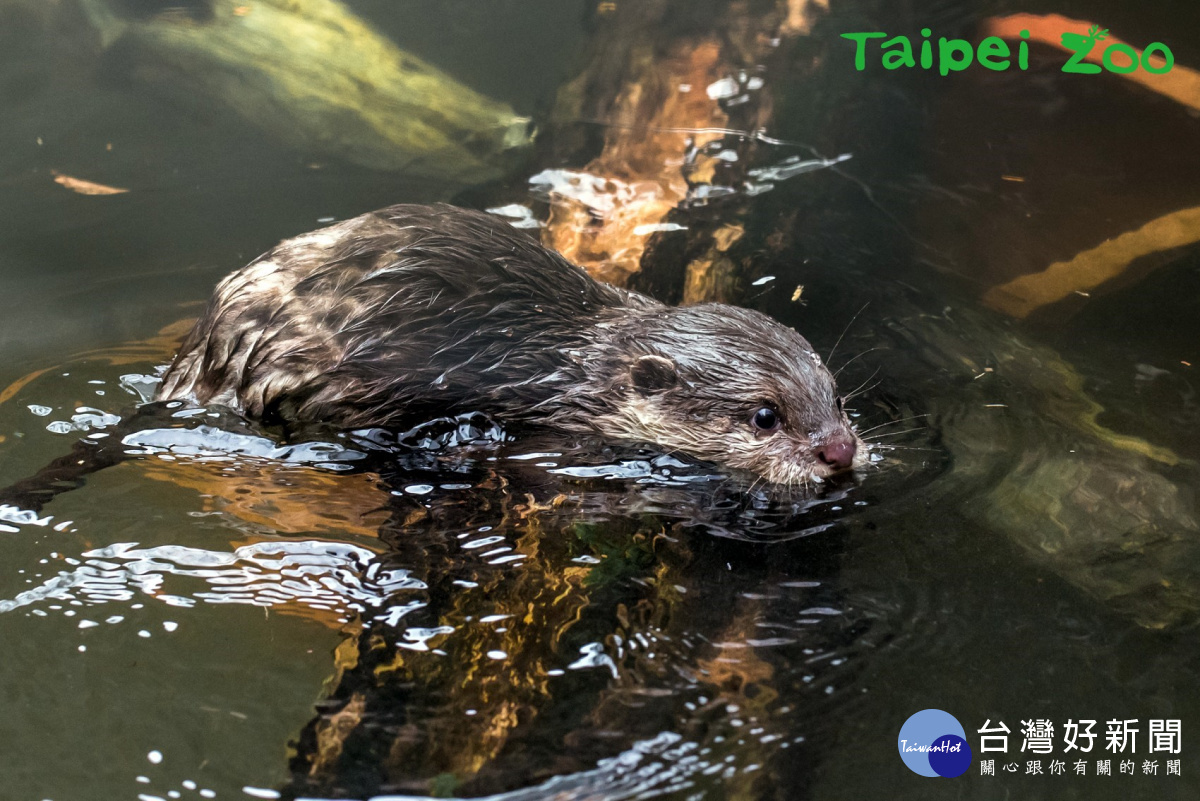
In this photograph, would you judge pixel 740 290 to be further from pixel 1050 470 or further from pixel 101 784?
pixel 101 784

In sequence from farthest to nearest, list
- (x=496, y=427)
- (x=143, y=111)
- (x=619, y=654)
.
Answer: (x=143, y=111) < (x=496, y=427) < (x=619, y=654)

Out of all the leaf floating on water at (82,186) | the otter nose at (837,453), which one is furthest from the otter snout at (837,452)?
the leaf floating on water at (82,186)

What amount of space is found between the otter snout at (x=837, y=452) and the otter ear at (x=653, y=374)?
2.00ft

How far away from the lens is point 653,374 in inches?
151

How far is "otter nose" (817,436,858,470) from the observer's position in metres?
3.53

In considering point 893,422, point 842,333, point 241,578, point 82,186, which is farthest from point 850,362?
point 82,186

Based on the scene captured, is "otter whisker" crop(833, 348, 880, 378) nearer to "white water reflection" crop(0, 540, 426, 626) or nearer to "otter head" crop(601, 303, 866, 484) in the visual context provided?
"otter head" crop(601, 303, 866, 484)

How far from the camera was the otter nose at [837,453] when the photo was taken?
3533 mm

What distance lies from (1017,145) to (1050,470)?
2490 millimetres

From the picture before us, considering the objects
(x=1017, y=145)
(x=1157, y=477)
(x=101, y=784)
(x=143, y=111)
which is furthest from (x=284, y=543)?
(x=1017, y=145)

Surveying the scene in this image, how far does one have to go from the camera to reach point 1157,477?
3.48m

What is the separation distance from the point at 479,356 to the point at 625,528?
949 mm

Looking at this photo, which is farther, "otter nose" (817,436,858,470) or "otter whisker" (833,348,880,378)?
"otter whisker" (833,348,880,378)

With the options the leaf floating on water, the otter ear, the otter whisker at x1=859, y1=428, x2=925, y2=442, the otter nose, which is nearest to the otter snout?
the otter nose
